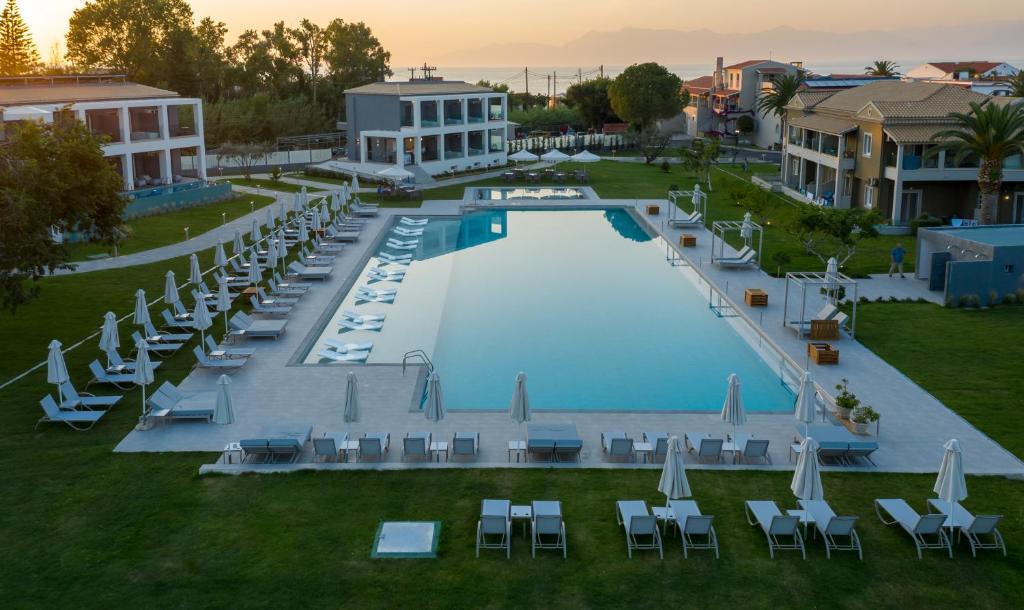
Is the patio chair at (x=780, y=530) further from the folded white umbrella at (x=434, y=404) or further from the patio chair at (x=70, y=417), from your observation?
the patio chair at (x=70, y=417)

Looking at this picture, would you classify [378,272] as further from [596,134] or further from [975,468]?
[596,134]

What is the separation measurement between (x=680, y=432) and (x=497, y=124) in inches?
1766

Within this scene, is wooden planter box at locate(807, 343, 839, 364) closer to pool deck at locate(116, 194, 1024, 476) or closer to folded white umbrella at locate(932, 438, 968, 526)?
pool deck at locate(116, 194, 1024, 476)

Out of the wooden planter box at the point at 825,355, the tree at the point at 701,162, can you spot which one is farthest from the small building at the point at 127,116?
the wooden planter box at the point at 825,355

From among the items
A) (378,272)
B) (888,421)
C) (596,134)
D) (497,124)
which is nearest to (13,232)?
(378,272)

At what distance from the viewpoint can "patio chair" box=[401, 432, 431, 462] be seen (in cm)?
1463

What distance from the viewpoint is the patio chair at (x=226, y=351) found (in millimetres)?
19547

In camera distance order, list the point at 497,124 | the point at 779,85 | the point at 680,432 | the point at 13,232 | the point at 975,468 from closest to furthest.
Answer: the point at 975,468, the point at 680,432, the point at 13,232, the point at 497,124, the point at 779,85

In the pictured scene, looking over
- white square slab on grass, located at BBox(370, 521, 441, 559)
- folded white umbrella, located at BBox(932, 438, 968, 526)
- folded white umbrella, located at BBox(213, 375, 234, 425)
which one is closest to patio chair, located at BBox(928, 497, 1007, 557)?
folded white umbrella, located at BBox(932, 438, 968, 526)

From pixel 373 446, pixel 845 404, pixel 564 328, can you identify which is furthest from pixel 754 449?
pixel 564 328

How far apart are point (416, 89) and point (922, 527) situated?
45723mm

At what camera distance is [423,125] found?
172 ft

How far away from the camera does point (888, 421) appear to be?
54.0 ft

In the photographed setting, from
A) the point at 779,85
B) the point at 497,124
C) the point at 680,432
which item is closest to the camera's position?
the point at 680,432
